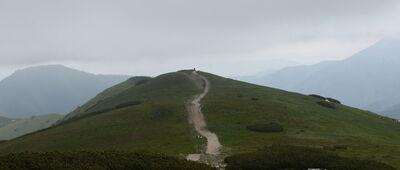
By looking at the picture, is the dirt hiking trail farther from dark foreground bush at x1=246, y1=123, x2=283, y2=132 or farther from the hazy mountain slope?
the hazy mountain slope

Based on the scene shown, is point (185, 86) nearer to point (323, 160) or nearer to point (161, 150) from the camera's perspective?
point (161, 150)

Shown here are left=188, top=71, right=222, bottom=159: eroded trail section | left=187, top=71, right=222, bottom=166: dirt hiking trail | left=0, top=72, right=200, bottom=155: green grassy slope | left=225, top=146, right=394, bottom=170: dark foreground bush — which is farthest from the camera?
left=0, top=72, right=200, bottom=155: green grassy slope

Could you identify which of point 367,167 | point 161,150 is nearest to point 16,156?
point 161,150

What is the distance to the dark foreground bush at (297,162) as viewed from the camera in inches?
1040

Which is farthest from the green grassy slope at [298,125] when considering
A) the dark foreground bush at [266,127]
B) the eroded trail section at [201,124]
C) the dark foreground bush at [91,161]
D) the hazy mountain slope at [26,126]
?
the hazy mountain slope at [26,126]

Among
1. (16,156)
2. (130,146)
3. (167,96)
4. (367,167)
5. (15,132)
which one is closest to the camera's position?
(16,156)

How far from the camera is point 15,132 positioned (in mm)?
168625

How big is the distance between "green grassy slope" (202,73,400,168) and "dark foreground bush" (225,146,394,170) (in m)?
6.38

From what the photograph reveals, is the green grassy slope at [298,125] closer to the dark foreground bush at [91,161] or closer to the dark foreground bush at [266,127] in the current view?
the dark foreground bush at [266,127]

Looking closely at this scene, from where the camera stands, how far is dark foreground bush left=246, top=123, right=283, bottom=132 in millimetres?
48375

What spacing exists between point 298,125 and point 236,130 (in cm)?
1233

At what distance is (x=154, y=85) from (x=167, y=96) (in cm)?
2170

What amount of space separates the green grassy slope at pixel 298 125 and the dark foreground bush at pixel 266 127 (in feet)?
3.56

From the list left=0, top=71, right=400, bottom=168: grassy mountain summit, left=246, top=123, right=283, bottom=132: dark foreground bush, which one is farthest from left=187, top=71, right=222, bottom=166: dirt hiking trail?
left=246, top=123, right=283, bottom=132: dark foreground bush
